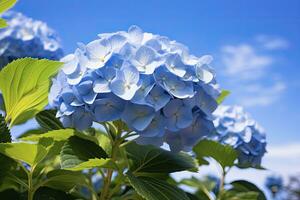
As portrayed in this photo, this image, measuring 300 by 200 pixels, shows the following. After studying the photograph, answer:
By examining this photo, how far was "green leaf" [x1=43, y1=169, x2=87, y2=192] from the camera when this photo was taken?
125 centimetres

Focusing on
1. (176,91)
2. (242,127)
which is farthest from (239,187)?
(176,91)

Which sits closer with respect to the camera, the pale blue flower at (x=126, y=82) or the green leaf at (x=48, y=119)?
the pale blue flower at (x=126, y=82)

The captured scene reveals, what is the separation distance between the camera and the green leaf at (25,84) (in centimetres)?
122

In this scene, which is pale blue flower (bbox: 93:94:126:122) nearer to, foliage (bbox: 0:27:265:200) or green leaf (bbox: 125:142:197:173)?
foliage (bbox: 0:27:265:200)

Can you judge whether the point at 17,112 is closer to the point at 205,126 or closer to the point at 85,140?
the point at 85,140

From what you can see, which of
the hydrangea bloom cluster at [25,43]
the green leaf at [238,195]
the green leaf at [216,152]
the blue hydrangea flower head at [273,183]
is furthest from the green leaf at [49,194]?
the blue hydrangea flower head at [273,183]

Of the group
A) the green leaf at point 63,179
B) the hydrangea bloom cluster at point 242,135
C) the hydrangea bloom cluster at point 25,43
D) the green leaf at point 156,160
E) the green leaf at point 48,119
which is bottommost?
the green leaf at point 63,179

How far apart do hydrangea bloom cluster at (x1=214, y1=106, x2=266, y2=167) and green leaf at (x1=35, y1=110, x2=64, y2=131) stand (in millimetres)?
812

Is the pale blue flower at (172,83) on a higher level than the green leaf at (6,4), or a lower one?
lower

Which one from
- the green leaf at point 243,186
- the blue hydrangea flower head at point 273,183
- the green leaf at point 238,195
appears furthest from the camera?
the blue hydrangea flower head at point 273,183

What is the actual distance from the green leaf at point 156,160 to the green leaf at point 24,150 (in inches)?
12.0

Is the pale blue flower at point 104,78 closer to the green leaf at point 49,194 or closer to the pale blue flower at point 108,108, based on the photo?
the pale blue flower at point 108,108

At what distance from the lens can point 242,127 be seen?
209 cm

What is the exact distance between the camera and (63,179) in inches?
50.3
